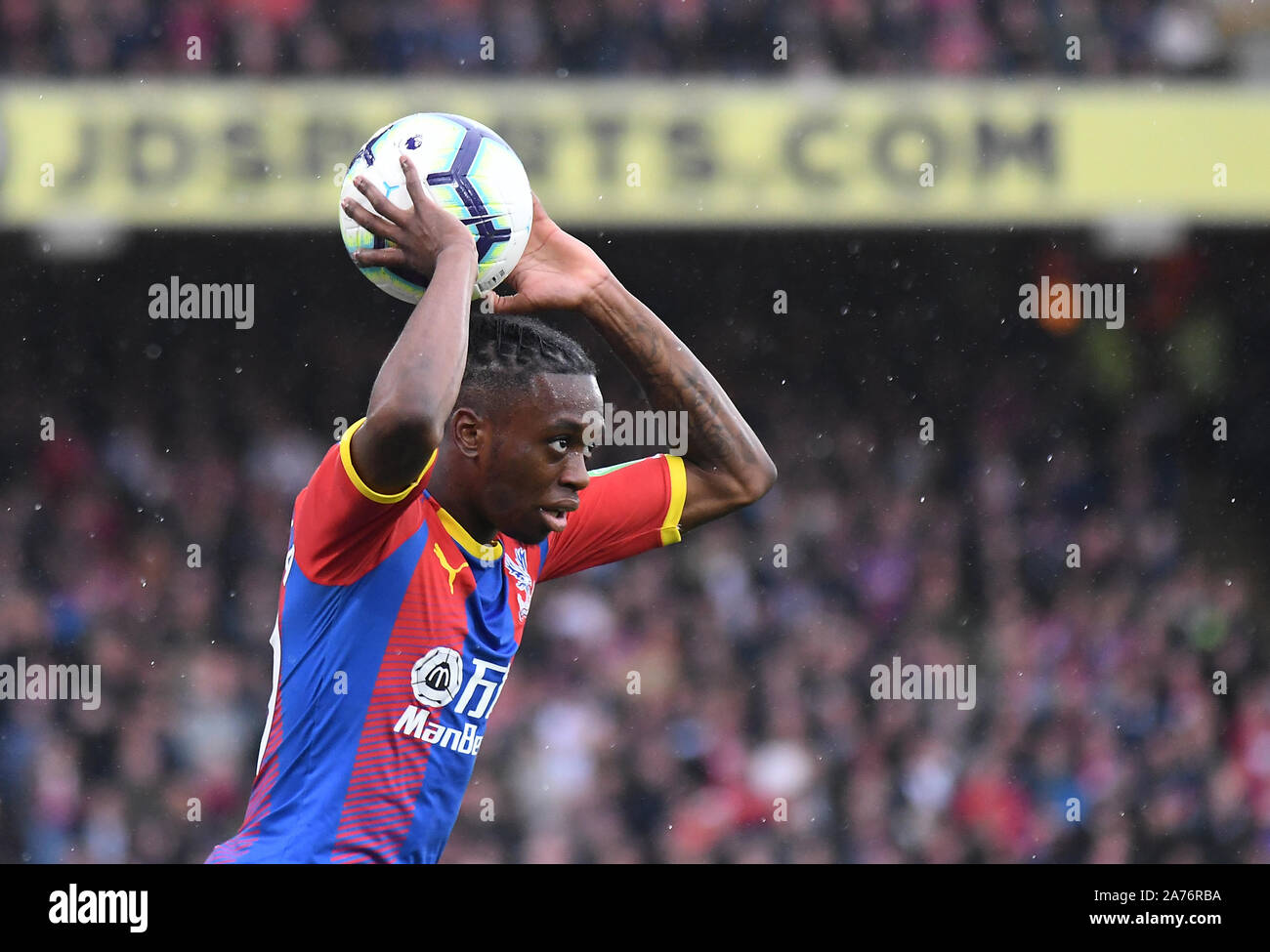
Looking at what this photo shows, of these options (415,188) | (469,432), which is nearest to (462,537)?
(469,432)

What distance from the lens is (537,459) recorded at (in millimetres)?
3344

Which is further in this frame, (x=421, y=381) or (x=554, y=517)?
(x=554, y=517)

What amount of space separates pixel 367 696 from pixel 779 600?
768 centimetres

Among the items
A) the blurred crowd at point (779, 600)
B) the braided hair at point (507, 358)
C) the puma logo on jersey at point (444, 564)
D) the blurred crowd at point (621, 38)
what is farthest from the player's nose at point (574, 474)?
the blurred crowd at point (621, 38)

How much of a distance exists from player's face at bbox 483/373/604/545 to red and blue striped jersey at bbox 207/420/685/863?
0.14m

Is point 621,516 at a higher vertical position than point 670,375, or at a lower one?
lower

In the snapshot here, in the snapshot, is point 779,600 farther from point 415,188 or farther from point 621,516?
point 415,188

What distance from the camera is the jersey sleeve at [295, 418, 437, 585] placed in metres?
2.92

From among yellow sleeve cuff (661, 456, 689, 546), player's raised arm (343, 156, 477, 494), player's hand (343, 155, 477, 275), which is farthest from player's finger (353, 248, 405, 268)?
yellow sleeve cuff (661, 456, 689, 546)

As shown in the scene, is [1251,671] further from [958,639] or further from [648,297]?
[648,297]

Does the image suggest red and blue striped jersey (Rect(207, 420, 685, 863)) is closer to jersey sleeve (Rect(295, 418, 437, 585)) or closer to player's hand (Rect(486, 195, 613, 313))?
jersey sleeve (Rect(295, 418, 437, 585))

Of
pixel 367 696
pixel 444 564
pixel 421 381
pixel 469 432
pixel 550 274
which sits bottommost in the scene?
pixel 367 696

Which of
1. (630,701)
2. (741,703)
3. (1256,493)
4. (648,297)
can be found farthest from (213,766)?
(1256,493)

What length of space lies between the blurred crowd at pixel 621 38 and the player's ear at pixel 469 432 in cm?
746
